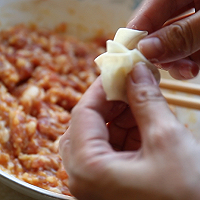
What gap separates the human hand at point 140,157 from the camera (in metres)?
0.55

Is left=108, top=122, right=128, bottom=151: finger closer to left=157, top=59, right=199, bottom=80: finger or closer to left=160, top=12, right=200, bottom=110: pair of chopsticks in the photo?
left=157, top=59, right=199, bottom=80: finger

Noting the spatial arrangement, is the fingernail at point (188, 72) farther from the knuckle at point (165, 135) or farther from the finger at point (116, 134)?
the knuckle at point (165, 135)

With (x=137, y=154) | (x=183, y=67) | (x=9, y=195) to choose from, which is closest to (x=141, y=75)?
(x=137, y=154)

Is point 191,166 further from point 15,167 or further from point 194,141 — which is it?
point 15,167

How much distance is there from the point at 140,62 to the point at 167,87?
33.5 inches

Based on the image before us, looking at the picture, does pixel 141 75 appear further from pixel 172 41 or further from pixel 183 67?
pixel 183 67

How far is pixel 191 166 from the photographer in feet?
1.86

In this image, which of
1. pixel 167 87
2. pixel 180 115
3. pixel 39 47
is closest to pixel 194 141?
pixel 167 87

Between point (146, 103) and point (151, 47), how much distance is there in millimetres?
208

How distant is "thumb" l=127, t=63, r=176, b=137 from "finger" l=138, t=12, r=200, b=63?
110mm

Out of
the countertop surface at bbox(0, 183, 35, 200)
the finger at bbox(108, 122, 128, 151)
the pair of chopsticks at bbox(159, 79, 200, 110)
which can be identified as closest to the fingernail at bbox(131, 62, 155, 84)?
the finger at bbox(108, 122, 128, 151)

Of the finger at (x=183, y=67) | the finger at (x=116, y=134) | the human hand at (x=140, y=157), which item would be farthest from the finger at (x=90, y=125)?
the finger at (x=183, y=67)

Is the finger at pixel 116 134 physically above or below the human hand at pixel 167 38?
below

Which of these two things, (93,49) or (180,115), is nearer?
(180,115)
